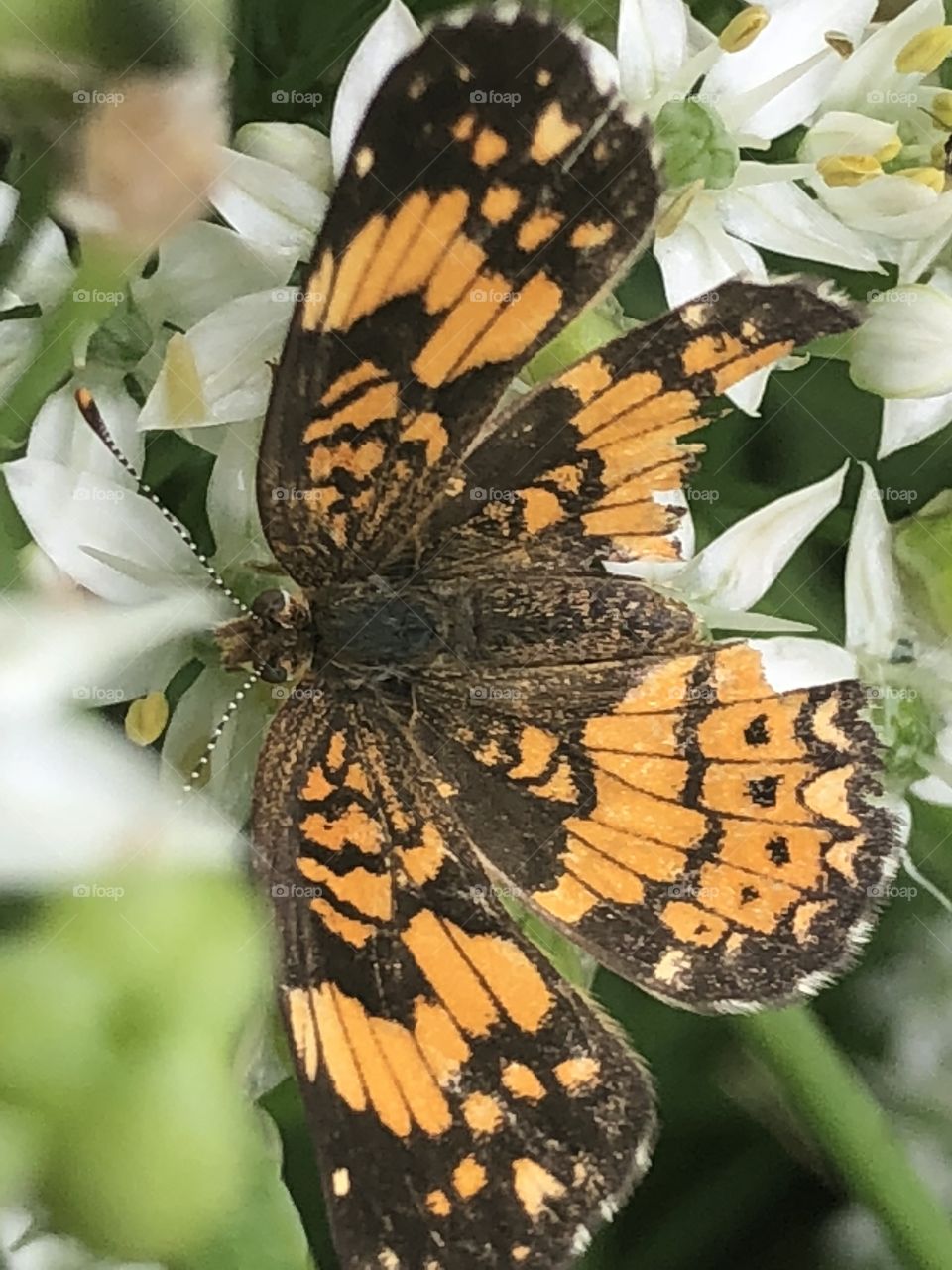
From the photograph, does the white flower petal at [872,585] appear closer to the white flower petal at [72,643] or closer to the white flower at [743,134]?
the white flower at [743,134]

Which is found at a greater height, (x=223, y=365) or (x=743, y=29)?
(x=743, y=29)

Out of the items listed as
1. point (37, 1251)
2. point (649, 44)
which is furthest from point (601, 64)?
point (37, 1251)

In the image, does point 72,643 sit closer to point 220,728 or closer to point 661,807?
point 220,728

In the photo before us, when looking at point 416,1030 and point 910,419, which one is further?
point 910,419

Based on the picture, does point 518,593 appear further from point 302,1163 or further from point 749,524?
point 302,1163

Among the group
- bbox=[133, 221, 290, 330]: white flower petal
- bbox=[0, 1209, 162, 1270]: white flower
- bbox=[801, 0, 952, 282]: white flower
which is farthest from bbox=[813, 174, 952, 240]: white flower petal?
bbox=[0, 1209, 162, 1270]: white flower

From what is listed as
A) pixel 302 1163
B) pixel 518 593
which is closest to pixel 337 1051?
pixel 302 1163

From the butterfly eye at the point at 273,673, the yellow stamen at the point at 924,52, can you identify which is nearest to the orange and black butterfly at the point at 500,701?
the butterfly eye at the point at 273,673
